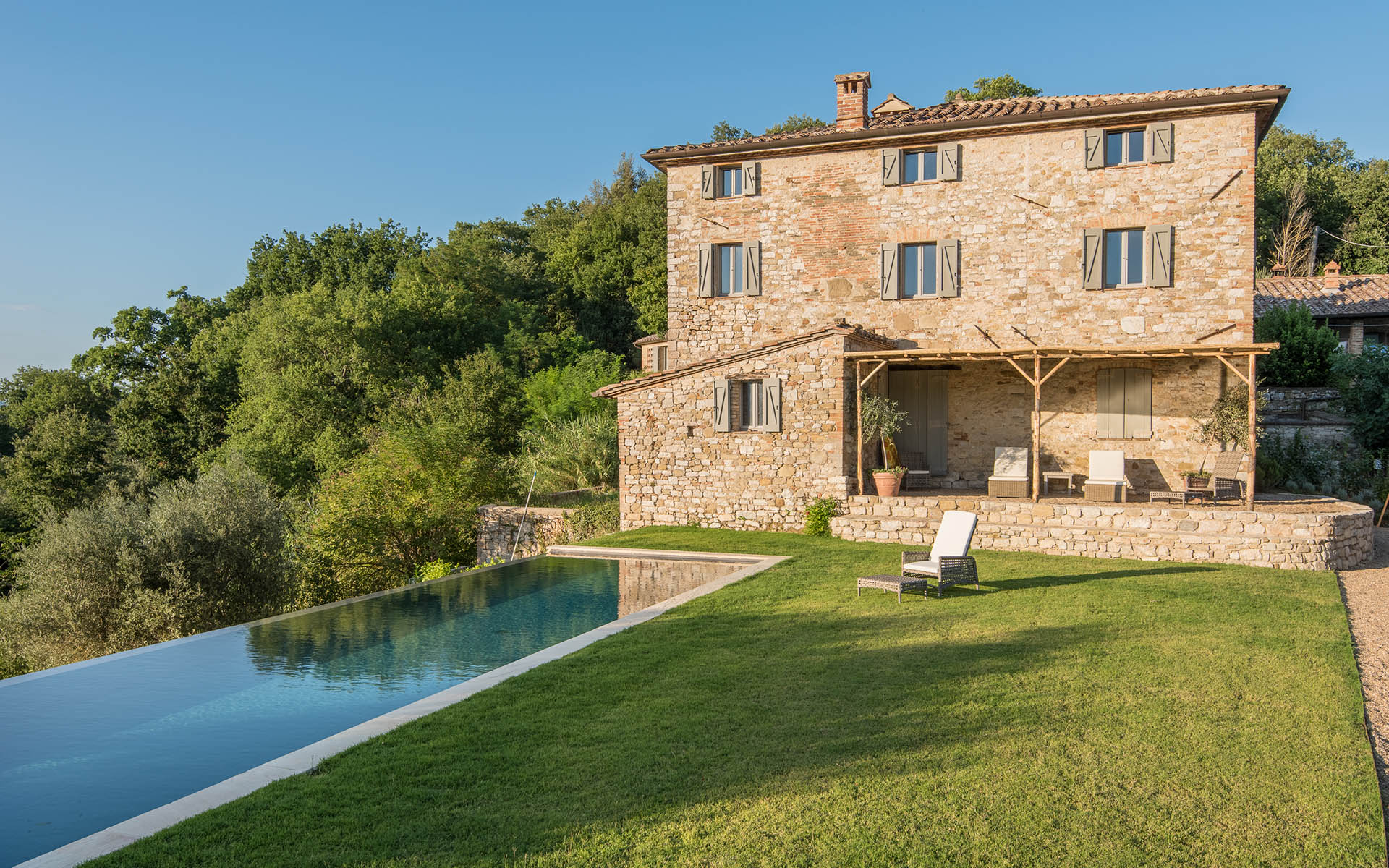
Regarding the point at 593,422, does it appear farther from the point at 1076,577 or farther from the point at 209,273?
the point at 209,273

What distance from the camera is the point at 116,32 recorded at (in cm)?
1758

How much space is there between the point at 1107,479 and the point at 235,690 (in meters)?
13.9

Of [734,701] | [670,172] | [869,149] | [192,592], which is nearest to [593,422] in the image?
[670,172]

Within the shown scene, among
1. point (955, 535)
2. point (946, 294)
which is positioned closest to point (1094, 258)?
point (946, 294)

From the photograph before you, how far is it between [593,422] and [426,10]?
10.8 m

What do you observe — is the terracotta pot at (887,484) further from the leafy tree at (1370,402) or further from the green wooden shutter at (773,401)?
the leafy tree at (1370,402)

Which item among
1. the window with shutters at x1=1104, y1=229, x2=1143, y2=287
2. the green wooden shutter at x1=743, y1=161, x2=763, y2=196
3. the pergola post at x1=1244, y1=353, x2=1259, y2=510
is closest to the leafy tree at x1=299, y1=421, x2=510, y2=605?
the green wooden shutter at x1=743, y1=161, x2=763, y2=196

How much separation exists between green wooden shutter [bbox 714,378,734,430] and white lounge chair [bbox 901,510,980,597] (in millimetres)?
5771

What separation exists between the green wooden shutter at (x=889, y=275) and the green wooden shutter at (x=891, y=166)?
138 cm

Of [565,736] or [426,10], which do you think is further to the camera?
[426,10]

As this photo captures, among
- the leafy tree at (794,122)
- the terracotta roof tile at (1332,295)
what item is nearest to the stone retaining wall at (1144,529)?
the terracotta roof tile at (1332,295)

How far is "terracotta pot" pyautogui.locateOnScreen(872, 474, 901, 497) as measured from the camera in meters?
14.9

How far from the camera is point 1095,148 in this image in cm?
1634

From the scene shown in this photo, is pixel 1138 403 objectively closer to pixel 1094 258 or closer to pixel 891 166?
pixel 1094 258
